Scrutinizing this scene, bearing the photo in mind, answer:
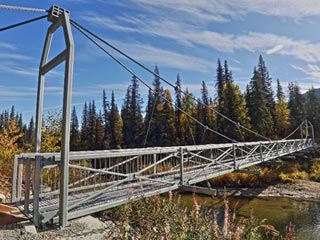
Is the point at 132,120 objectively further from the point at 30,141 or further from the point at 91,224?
the point at 91,224

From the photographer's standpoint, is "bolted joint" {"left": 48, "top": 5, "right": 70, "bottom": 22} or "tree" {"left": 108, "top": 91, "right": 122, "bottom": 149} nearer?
"bolted joint" {"left": 48, "top": 5, "right": 70, "bottom": 22}

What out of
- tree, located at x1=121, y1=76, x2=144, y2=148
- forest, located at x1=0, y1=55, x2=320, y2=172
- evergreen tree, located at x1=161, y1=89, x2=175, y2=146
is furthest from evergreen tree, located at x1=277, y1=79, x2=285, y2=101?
tree, located at x1=121, y1=76, x2=144, y2=148

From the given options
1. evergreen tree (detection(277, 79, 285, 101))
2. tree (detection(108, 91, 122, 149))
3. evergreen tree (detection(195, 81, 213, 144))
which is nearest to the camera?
evergreen tree (detection(195, 81, 213, 144))

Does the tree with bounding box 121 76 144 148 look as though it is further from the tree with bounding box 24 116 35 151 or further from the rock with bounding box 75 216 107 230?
the rock with bounding box 75 216 107 230

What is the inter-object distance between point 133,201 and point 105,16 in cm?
358

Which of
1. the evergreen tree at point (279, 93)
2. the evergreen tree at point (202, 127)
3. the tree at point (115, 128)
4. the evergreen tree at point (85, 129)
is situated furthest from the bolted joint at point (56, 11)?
the evergreen tree at point (85, 129)

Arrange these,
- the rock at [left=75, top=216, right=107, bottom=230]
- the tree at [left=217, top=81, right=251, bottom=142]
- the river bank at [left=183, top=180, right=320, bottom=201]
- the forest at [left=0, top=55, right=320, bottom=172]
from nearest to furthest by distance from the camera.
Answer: the rock at [left=75, top=216, right=107, bottom=230] → the river bank at [left=183, top=180, right=320, bottom=201] → the tree at [left=217, top=81, right=251, bottom=142] → the forest at [left=0, top=55, right=320, bottom=172]

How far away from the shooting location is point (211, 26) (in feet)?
23.1

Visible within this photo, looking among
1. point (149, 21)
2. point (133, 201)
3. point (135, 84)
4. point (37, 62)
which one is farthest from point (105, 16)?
point (135, 84)

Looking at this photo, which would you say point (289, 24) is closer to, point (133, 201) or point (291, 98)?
point (133, 201)

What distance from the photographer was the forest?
72.6 feet

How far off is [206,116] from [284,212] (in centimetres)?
1670


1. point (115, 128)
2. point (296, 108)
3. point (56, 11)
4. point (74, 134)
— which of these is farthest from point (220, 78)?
point (56, 11)

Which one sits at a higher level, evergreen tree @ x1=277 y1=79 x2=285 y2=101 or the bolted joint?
evergreen tree @ x1=277 y1=79 x2=285 y2=101
